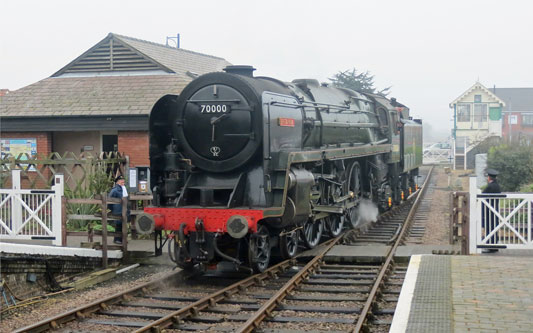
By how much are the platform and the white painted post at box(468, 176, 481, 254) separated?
1.75 ft

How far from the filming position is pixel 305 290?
860 centimetres

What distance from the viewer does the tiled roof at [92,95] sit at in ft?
53.9

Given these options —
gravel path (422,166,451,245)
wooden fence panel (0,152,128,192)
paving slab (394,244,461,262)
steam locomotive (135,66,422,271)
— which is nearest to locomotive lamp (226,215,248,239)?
steam locomotive (135,66,422,271)

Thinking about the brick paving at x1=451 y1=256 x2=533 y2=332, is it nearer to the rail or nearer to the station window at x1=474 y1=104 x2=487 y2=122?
the rail

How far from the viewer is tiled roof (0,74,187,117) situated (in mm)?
16438

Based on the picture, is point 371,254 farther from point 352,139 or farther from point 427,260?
point 352,139

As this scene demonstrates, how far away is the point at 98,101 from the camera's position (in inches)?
666

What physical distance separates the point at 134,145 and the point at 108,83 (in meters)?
2.87

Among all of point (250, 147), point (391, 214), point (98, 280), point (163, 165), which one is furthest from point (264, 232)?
point (391, 214)

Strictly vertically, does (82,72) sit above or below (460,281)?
above

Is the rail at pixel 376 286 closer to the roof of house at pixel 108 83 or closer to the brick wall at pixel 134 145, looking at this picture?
the brick wall at pixel 134 145

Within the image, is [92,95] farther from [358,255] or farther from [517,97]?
[517,97]

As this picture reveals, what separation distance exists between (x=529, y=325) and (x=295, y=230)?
476cm

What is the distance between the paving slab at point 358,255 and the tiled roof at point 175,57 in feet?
29.9
